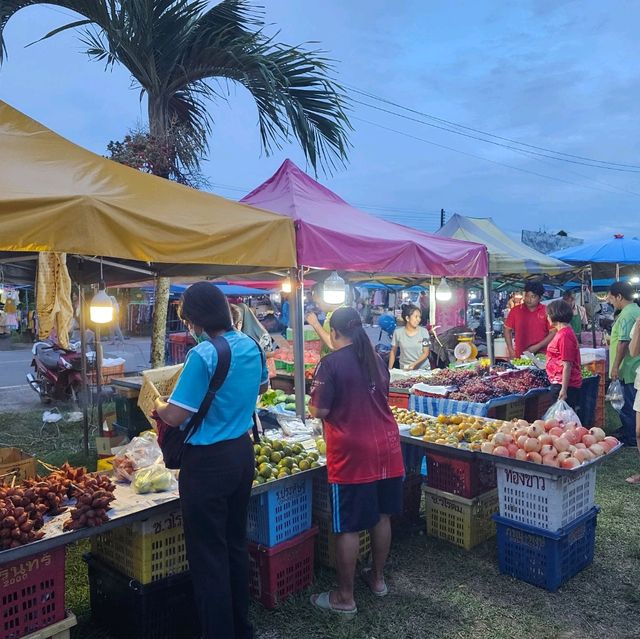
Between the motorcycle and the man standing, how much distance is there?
8.64 meters

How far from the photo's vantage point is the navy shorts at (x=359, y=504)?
3.22m

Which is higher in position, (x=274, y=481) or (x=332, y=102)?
(x=332, y=102)

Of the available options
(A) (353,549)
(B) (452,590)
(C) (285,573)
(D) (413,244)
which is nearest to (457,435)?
(B) (452,590)

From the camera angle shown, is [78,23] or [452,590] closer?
[452,590]

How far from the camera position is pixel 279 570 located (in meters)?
3.45

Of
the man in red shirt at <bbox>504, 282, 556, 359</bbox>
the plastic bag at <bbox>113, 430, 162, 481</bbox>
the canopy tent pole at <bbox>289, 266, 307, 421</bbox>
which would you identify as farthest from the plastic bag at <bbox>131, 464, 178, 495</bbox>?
the man in red shirt at <bbox>504, 282, 556, 359</bbox>

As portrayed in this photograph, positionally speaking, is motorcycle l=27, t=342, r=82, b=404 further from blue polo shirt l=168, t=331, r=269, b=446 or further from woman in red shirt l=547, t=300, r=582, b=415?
blue polo shirt l=168, t=331, r=269, b=446

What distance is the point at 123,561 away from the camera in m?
3.09

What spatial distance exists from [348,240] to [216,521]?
9.61 ft

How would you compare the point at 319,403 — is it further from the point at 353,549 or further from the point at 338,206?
the point at 338,206

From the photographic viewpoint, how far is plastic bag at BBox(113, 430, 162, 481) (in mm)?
3395

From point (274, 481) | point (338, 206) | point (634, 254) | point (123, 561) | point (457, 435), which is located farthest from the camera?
point (634, 254)

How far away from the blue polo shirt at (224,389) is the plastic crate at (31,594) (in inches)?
38.7

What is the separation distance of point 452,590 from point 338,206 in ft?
12.9
